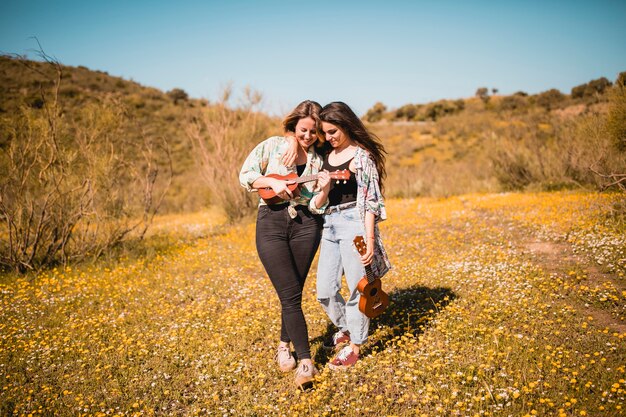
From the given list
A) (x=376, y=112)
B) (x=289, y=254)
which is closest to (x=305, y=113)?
(x=289, y=254)

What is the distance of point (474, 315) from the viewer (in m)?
5.05

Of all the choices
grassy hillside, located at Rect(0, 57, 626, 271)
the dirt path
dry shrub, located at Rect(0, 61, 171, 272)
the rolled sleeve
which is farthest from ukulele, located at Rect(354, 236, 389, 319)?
dry shrub, located at Rect(0, 61, 171, 272)

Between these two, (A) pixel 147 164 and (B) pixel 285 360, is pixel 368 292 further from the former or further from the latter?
(A) pixel 147 164

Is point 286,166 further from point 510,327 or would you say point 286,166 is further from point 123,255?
point 123,255

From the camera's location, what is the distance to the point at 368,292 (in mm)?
3975

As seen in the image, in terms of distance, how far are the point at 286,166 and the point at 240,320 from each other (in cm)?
263

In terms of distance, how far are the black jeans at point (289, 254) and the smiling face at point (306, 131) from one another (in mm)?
675

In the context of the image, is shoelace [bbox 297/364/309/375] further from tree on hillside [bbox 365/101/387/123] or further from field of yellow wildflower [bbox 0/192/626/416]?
tree on hillside [bbox 365/101/387/123]

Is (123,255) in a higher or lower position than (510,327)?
higher

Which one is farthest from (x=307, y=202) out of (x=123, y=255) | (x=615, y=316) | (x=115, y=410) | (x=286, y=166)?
(x=123, y=255)

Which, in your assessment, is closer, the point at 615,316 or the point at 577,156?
the point at 615,316

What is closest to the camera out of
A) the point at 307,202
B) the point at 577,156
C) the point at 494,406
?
the point at 494,406

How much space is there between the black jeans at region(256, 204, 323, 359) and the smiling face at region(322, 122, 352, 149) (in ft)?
2.42

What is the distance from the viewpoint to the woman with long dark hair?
395cm
